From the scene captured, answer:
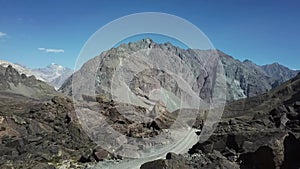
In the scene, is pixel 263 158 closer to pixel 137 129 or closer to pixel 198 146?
pixel 198 146

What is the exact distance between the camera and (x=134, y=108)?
64125mm

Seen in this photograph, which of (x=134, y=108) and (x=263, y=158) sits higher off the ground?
(x=134, y=108)

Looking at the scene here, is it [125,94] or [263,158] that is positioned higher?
[125,94]

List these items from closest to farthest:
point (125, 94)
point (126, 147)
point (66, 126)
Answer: point (126, 147) < point (125, 94) < point (66, 126)

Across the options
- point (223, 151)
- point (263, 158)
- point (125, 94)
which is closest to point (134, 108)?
point (125, 94)

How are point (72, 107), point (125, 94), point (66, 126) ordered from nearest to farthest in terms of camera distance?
point (125, 94)
point (66, 126)
point (72, 107)

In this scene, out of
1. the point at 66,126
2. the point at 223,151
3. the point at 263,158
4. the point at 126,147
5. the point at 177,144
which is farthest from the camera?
the point at 66,126

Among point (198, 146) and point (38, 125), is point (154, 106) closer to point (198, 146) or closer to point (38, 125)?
point (198, 146)

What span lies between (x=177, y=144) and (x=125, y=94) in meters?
13.2

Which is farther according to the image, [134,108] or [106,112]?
[106,112]

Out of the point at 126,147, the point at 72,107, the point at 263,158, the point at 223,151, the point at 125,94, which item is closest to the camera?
the point at 263,158

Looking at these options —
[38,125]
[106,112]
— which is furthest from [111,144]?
[38,125]

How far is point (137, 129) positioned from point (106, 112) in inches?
323

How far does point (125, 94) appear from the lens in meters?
62.6
